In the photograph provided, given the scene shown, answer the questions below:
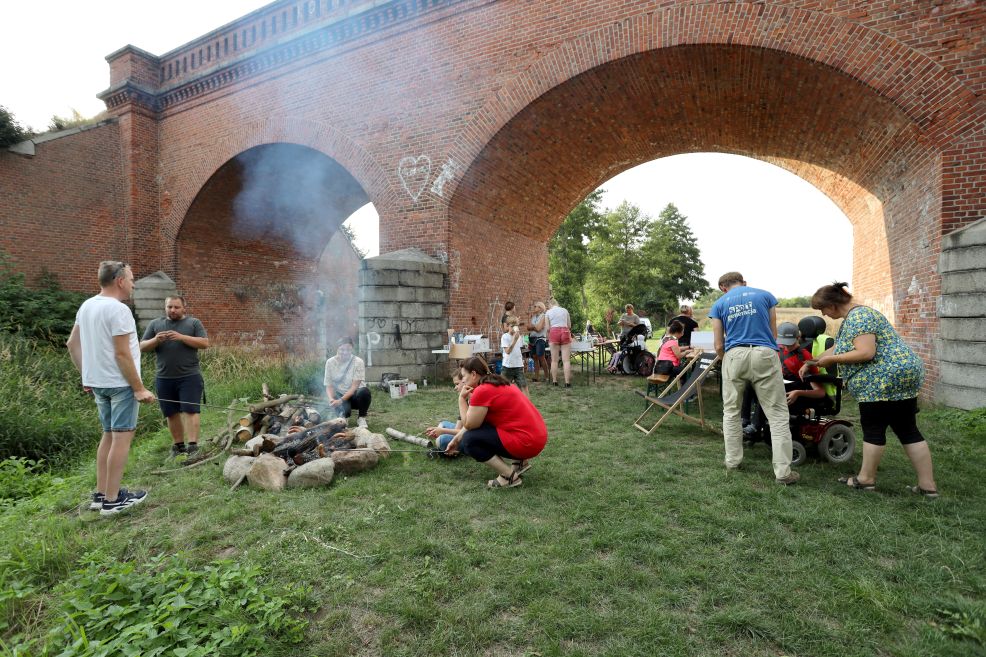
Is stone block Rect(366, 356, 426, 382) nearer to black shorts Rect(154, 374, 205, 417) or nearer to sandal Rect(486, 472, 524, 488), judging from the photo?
black shorts Rect(154, 374, 205, 417)

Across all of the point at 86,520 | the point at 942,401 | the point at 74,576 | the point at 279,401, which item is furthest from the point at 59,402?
the point at 942,401

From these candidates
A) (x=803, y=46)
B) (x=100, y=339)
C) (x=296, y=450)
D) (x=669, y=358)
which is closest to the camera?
(x=100, y=339)

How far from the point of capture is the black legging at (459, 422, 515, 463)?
3980 mm

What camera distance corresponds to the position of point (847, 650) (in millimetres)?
2043

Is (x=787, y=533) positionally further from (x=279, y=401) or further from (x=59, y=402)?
(x=59, y=402)

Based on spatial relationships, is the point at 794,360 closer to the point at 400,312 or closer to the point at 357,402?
the point at 357,402

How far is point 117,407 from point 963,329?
376 inches

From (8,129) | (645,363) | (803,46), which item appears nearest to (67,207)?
(8,129)

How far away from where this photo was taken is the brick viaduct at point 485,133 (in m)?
7.12

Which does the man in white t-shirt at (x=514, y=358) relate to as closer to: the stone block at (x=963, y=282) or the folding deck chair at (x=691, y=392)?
the folding deck chair at (x=691, y=392)

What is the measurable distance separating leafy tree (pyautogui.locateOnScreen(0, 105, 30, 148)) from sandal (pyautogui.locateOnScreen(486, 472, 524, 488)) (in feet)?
53.8

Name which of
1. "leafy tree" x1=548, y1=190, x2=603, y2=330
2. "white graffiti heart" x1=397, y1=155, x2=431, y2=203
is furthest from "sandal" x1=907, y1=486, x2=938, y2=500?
"leafy tree" x1=548, y1=190, x2=603, y2=330

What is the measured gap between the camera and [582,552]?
291cm

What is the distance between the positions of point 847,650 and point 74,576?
4.02 metres
